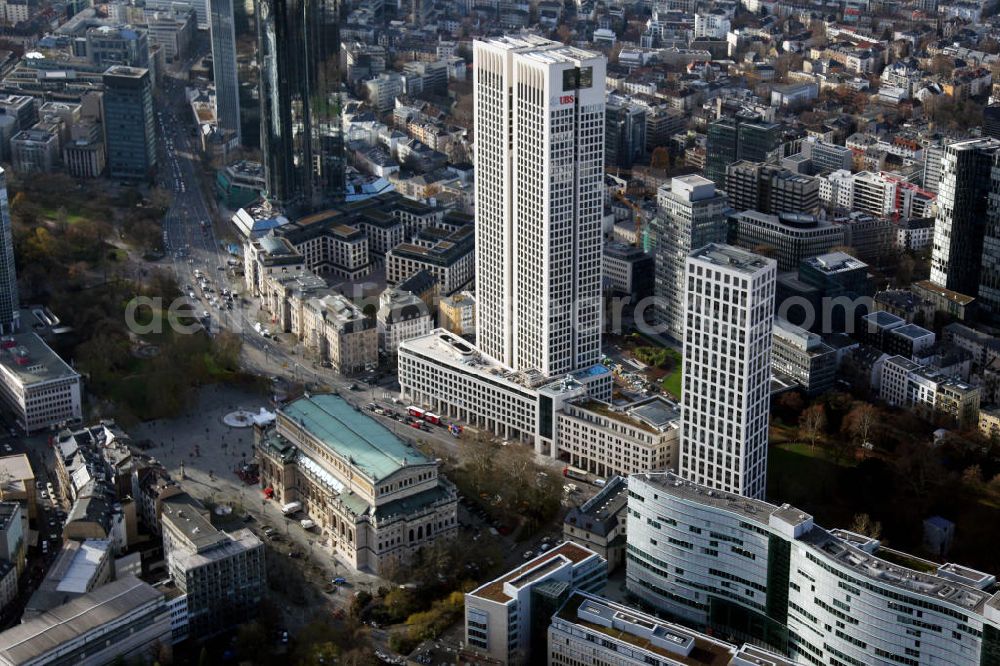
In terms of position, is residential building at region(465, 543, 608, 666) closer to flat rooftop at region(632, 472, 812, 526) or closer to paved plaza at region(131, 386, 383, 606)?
flat rooftop at region(632, 472, 812, 526)

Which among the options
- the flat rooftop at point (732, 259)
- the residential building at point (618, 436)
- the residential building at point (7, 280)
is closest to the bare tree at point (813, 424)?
the residential building at point (618, 436)

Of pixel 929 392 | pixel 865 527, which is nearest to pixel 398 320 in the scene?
pixel 929 392

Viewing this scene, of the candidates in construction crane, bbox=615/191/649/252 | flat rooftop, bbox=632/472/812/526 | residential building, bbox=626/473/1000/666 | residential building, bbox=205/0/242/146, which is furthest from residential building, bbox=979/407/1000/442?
residential building, bbox=205/0/242/146

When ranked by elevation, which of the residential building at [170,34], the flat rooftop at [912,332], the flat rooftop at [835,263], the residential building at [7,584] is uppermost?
the residential building at [170,34]

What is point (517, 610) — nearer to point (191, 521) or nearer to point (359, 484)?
point (359, 484)

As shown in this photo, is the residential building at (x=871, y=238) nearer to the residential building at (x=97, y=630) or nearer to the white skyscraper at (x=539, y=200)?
the white skyscraper at (x=539, y=200)

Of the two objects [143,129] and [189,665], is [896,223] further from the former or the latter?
[189,665]
